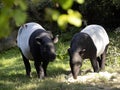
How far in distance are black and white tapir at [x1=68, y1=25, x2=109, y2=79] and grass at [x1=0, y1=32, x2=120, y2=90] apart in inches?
21.7

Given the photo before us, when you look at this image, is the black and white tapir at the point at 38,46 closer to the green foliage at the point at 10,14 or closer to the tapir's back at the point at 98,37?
the tapir's back at the point at 98,37

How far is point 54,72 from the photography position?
11.4 m

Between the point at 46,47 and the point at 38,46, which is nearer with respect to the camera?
the point at 46,47

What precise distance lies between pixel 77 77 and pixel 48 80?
73cm

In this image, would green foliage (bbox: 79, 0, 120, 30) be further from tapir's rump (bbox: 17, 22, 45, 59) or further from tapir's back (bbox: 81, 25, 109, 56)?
tapir's rump (bbox: 17, 22, 45, 59)

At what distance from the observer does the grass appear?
8867mm

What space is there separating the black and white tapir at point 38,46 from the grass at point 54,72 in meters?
0.37

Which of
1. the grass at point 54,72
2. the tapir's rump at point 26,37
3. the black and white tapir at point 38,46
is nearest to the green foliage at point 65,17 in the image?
the grass at point 54,72

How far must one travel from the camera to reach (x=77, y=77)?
985 centimetres

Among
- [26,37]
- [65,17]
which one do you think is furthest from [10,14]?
[26,37]

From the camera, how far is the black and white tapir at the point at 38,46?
33.5ft

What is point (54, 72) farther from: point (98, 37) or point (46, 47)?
point (98, 37)

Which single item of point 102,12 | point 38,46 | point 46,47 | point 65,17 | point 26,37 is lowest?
point 65,17

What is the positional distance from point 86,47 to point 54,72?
1803mm
